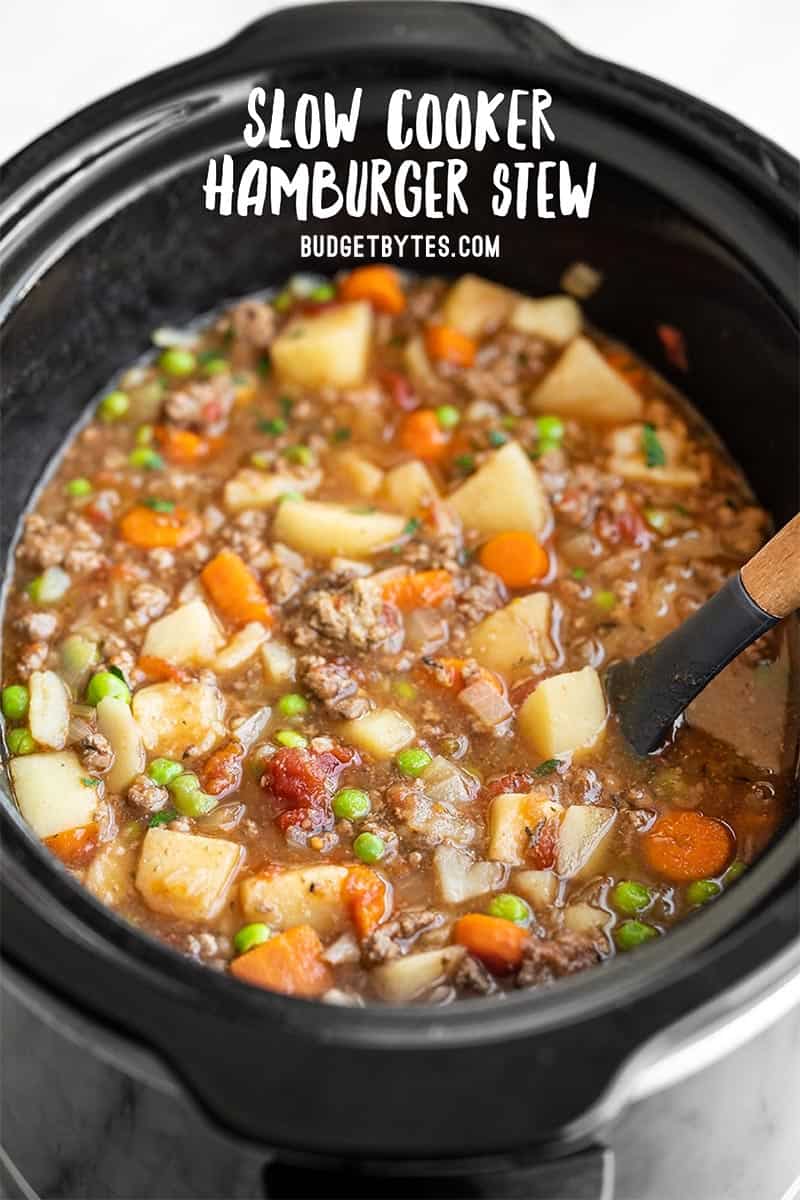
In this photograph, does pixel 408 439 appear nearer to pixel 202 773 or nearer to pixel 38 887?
pixel 202 773

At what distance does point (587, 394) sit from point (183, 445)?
1209mm

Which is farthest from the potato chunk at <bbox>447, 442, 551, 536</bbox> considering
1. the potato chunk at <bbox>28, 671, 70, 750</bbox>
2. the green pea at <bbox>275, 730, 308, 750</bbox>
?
the potato chunk at <bbox>28, 671, 70, 750</bbox>

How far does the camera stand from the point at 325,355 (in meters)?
4.59

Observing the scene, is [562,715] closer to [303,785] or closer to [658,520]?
[303,785]

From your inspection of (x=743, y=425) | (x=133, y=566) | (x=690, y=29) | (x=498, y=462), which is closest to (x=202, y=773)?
(x=133, y=566)

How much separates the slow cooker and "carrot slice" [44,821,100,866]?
1.37ft

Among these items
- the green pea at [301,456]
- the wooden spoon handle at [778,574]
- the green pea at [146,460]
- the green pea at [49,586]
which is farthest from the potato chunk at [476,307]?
the wooden spoon handle at [778,574]

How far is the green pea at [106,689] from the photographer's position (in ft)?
12.3

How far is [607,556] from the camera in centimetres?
416

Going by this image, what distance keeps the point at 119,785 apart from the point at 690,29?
3.85 metres

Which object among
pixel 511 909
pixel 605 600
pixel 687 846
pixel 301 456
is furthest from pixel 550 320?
pixel 511 909

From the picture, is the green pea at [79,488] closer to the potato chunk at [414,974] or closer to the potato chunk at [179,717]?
the potato chunk at [179,717]

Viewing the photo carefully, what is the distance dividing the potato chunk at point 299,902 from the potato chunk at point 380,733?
0.40 meters

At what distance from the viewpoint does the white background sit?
561 cm
